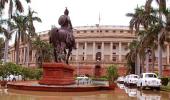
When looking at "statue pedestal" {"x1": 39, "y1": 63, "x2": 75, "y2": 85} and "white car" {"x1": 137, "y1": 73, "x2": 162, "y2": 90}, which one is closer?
"statue pedestal" {"x1": 39, "y1": 63, "x2": 75, "y2": 85}

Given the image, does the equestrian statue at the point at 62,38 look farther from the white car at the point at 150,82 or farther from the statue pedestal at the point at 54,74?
the white car at the point at 150,82

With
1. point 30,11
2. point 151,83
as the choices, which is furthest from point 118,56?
point 151,83

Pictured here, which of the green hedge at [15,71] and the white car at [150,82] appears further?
the green hedge at [15,71]

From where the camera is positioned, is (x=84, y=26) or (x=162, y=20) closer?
(x=162, y=20)

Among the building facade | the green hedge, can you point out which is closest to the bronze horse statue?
the green hedge

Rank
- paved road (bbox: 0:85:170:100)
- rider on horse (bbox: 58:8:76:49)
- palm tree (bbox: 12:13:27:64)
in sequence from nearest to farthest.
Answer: paved road (bbox: 0:85:170:100), rider on horse (bbox: 58:8:76:49), palm tree (bbox: 12:13:27:64)

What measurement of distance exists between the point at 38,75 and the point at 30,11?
504 inches

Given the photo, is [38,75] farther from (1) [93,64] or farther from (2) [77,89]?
(1) [93,64]

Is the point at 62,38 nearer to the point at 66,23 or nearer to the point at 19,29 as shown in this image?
the point at 66,23

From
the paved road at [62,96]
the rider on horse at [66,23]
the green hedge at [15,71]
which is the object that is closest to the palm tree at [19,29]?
the green hedge at [15,71]

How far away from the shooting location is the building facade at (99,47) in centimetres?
9050

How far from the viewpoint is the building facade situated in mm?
90500

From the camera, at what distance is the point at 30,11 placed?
56.8 m

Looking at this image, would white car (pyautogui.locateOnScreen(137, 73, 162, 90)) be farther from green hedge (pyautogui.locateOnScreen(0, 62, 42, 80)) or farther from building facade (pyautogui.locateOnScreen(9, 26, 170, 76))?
building facade (pyautogui.locateOnScreen(9, 26, 170, 76))
